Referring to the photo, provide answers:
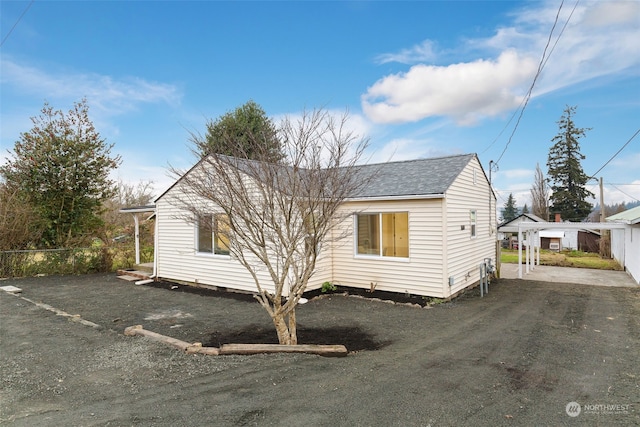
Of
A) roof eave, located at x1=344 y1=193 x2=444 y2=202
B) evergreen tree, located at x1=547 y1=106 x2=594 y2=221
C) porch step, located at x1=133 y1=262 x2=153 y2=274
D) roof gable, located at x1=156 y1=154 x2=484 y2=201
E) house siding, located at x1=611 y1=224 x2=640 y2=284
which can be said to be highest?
evergreen tree, located at x1=547 y1=106 x2=594 y2=221

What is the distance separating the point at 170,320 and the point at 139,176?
782 inches

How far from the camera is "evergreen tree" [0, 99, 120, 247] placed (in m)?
12.8

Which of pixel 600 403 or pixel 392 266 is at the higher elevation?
pixel 392 266

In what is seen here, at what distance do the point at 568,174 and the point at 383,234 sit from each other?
100.0 feet

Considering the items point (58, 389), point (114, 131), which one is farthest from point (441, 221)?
point (114, 131)

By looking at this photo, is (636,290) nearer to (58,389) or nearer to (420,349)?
(420,349)

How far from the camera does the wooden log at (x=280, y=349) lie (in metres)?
4.80

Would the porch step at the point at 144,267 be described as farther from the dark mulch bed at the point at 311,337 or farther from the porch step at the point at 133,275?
the dark mulch bed at the point at 311,337

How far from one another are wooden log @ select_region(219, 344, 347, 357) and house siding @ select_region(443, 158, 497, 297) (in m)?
4.51

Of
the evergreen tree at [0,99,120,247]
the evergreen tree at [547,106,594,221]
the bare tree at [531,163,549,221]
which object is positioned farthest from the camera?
the bare tree at [531,163,549,221]

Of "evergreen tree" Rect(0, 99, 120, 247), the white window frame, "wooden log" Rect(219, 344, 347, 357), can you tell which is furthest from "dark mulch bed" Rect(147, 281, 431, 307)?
"evergreen tree" Rect(0, 99, 120, 247)

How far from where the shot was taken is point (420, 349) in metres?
5.27

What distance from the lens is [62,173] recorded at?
13.2 metres

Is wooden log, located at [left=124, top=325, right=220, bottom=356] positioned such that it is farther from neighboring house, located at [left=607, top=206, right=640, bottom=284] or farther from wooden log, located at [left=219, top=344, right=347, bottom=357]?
neighboring house, located at [left=607, top=206, right=640, bottom=284]
